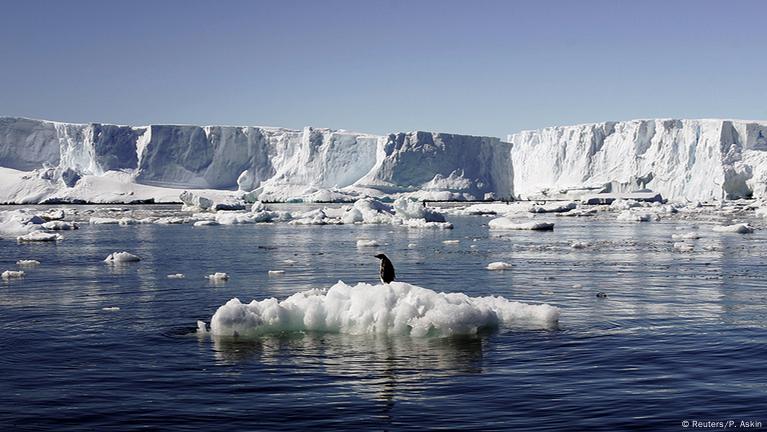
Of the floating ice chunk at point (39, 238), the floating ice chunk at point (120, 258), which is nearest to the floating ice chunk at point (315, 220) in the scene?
the floating ice chunk at point (39, 238)

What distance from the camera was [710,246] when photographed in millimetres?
29531

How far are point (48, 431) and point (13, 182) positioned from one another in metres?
110

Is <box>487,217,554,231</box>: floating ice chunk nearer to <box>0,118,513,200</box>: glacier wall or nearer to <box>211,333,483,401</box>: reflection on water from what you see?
<box>211,333,483,401</box>: reflection on water

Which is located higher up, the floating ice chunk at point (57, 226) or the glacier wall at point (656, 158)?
the glacier wall at point (656, 158)

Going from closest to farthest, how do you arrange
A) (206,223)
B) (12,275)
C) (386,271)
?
(386,271)
(12,275)
(206,223)

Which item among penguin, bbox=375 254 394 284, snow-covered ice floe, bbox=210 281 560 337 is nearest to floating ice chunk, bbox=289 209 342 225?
penguin, bbox=375 254 394 284

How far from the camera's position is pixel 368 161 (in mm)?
120812

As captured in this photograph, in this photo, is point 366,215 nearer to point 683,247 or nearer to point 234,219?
point 234,219

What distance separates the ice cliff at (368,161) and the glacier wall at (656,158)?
0.48 ft

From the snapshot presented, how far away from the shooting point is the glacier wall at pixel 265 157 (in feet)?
369

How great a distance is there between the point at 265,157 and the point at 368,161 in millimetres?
16421

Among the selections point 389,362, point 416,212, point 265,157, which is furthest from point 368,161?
point 389,362

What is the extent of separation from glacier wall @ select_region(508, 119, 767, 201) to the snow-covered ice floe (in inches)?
3114

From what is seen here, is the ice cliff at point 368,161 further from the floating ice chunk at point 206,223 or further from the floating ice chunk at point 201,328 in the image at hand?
the floating ice chunk at point 201,328
